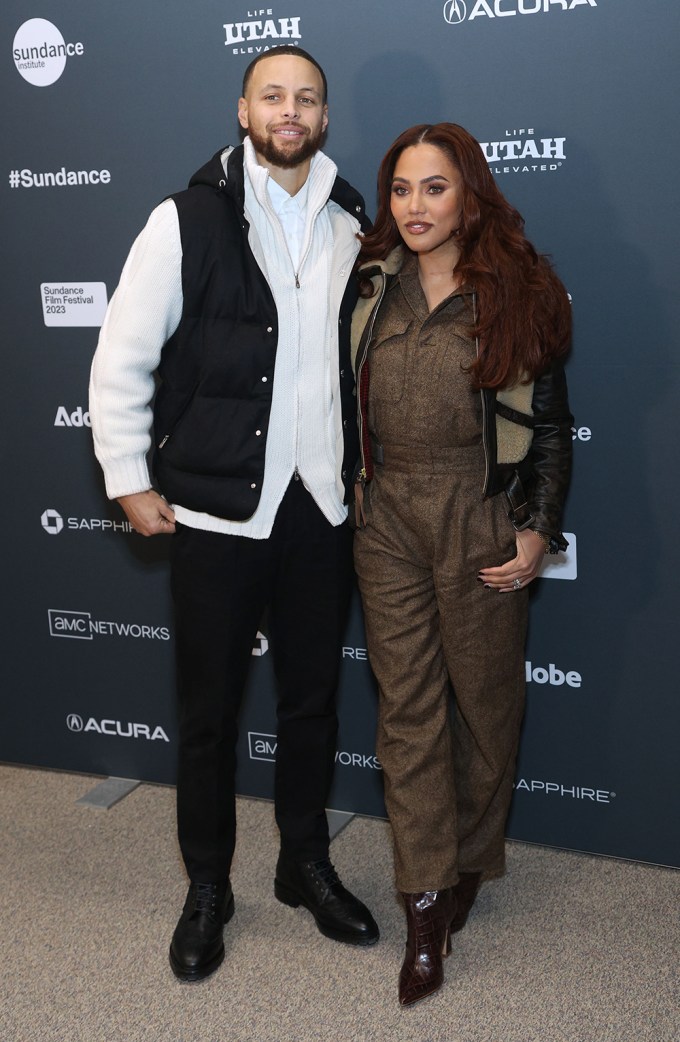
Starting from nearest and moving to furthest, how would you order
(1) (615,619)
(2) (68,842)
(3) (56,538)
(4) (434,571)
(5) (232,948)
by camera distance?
(4) (434,571)
(5) (232,948)
(1) (615,619)
(2) (68,842)
(3) (56,538)

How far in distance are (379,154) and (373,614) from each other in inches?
43.1

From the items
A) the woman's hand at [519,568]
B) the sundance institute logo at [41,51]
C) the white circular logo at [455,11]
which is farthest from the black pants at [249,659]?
the sundance institute logo at [41,51]

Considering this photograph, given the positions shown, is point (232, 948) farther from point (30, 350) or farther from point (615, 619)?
point (30, 350)

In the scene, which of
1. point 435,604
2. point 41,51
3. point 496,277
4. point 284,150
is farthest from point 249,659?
point 41,51

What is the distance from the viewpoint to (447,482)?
2.13 metres

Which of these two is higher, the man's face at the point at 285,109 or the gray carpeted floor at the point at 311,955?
the man's face at the point at 285,109

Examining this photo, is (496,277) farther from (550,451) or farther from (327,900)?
(327,900)

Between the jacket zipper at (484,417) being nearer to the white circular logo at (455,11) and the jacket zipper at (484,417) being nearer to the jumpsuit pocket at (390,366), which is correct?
the jumpsuit pocket at (390,366)

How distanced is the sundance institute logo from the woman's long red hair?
1.12 meters

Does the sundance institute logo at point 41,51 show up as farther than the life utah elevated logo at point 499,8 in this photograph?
Yes

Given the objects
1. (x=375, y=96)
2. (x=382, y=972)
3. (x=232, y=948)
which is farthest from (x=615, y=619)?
(x=375, y=96)

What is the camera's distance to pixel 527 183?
7.95 ft

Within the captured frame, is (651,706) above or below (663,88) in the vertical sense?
below

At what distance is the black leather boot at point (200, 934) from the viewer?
229 cm
